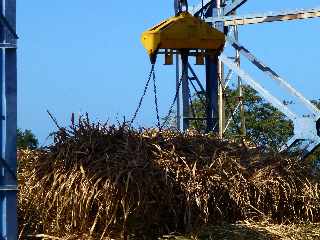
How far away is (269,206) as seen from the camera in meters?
8.43

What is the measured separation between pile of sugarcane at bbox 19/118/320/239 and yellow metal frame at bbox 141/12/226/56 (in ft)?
5.81

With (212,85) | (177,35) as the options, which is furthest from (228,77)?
(177,35)

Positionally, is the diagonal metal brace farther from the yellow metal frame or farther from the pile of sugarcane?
the yellow metal frame

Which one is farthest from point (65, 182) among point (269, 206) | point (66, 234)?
point (269, 206)

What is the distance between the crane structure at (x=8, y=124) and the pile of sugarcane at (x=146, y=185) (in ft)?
3.06

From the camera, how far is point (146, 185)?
301 inches

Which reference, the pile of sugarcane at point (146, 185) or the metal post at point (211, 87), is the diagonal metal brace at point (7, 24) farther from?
the metal post at point (211, 87)

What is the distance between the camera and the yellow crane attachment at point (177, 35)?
409 inches

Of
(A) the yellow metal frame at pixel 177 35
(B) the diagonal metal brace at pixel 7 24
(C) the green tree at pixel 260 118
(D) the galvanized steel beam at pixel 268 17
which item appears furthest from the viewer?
(C) the green tree at pixel 260 118

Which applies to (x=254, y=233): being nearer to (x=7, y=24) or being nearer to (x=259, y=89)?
(x=7, y=24)

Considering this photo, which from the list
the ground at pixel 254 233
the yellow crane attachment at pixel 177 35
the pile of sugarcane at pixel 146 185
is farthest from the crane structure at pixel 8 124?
the yellow crane attachment at pixel 177 35

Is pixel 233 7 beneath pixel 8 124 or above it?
above

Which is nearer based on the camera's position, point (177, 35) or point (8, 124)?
point (8, 124)

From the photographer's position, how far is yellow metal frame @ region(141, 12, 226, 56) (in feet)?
34.1
